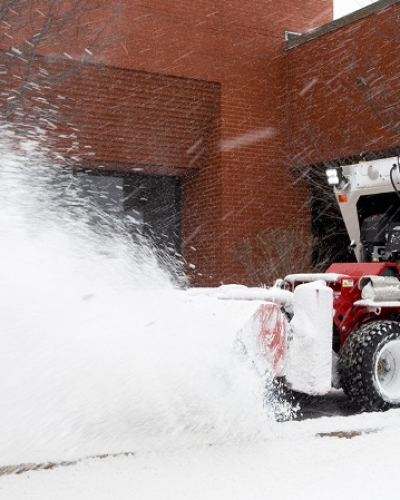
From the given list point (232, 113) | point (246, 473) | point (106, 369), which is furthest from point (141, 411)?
point (232, 113)

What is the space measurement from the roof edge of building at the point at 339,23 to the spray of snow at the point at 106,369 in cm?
786

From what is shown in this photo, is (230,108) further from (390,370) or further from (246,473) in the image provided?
(246,473)

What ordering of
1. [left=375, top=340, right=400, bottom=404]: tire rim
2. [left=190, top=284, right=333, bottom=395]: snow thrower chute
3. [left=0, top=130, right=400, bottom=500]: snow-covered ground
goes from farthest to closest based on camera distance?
1. [left=375, top=340, right=400, bottom=404]: tire rim
2. [left=190, top=284, right=333, bottom=395]: snow thrower chute
3. [left=0, top=130, right=400, bottom=500]: snow-covered ground

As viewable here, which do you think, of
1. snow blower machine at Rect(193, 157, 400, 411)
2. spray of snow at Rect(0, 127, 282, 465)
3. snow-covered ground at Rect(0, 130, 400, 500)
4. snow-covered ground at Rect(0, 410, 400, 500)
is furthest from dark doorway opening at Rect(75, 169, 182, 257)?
snow-covered ground at Rect(0, 410, 400, 500)

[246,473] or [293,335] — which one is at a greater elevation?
[293,335]

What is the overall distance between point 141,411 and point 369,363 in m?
1.93

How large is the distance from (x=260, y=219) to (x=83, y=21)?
14.7 feet

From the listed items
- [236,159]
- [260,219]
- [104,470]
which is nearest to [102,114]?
[236,159]

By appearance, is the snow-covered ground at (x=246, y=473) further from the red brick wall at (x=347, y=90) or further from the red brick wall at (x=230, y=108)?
the red brick wall at (x=230, y=108)

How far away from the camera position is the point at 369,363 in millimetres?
5762

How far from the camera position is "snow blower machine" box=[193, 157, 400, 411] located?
542 centimetres

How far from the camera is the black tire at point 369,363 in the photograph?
578 cm

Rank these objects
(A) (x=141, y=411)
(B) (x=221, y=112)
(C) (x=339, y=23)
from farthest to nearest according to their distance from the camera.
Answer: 1. (B) (x=221, y=112)
2. (C) (x=339, y=23)
3. (A) (x=141, y=411)

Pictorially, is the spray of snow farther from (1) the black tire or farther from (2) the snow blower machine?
(1) the black tire
